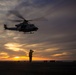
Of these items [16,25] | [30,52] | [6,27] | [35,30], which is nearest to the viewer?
[35,30]

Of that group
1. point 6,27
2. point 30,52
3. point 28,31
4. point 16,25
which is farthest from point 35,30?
point 30,52

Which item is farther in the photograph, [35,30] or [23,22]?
[23,22]

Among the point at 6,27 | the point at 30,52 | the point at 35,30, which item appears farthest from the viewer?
the point at 30,52

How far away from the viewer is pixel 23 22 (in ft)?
268

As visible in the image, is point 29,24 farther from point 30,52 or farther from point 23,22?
point 30,52

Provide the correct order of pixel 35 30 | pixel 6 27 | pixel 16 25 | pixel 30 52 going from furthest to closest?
pixel 30 52
pixel 6 27
pixel 16 25
pixel 35 30

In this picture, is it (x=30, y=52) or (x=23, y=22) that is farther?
(x=30, y=52)

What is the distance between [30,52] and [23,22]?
72594 millimetres

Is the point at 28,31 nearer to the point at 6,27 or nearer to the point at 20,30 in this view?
the point at 20,30

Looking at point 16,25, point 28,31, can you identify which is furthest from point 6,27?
point 28,31

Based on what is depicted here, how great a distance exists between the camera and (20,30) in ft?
255

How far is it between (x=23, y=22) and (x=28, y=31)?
24.5ft
